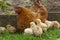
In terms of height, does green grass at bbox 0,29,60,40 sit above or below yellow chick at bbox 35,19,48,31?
below

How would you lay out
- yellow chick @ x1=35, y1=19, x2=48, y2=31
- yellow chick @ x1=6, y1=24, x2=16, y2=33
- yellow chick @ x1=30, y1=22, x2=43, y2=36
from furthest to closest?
yellow chick @ x1=6, y1=24, x2=16, y2=33, yellow chick @ x1=35, y1=19, x2=48, y2=31, yellow chick @ x1=30, y1=22, x2=43, y2=36

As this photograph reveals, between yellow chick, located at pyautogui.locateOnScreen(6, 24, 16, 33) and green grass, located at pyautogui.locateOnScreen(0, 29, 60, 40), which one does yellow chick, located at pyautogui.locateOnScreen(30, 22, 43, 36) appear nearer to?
green grass, located at pyautogui.locateOnScreen(0, 29, 60, 40)

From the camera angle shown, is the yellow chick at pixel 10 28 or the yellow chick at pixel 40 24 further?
the yellow chick at pixel 10 28

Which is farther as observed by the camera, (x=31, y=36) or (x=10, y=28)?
(x=10, y=28)

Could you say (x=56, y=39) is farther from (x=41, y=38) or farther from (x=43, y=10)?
(x=43, y=10)

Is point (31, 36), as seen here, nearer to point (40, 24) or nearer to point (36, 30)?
point (36, 30)

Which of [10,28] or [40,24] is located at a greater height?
[40,24]

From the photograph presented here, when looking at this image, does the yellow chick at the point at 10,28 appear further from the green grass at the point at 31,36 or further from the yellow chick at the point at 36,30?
the yellow chick at the point at 36,30

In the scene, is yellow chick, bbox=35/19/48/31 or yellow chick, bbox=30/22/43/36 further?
yellow chick, bbox=35/19/48/31

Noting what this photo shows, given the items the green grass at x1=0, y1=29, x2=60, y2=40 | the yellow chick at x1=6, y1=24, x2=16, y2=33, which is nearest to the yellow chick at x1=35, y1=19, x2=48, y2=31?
the green grass at x1=0, y1=29, x2=60, y2=40

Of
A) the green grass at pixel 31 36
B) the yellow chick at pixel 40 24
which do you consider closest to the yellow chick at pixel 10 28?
the green grass at pixel 31 36

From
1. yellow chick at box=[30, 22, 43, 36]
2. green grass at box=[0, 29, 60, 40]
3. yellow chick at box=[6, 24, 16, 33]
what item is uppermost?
yellow chick at box=[30, 22, 43, 36]

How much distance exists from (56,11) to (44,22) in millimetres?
789

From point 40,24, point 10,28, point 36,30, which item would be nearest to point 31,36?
point 36,30
